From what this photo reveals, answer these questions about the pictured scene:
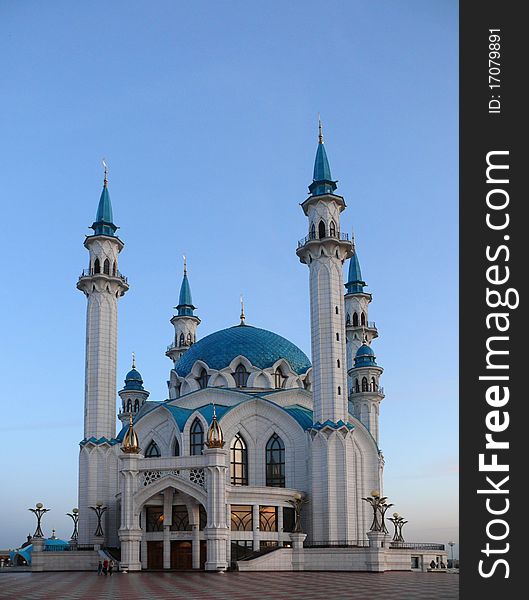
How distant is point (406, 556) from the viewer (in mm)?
44312

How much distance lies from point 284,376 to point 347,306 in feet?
32.5

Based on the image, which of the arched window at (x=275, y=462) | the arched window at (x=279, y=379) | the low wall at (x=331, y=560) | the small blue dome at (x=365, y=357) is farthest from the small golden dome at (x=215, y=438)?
the small blue dome at (x=365, y=357)

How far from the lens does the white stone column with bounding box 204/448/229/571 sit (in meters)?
42.3

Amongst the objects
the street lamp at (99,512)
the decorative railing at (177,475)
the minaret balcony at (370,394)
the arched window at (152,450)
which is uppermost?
the minaret balcony at (370,394)

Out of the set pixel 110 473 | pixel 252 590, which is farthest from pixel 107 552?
pixel 252 590

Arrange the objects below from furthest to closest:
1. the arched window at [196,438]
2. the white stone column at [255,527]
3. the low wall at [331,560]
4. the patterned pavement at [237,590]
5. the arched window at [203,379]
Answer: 1. the arched window at [203,379]
2. the arched window at [196,438]
3. the white stone column at [255,527]
4. the low wall at [331,560]
5. the patterned pavement at [237,590]

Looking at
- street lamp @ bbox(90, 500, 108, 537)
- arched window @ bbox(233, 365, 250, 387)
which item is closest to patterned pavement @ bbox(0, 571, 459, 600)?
street lamp @ bbox(90, 500, 108, 537)

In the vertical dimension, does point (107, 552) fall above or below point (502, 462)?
below

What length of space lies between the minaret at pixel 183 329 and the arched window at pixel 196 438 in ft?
59.5

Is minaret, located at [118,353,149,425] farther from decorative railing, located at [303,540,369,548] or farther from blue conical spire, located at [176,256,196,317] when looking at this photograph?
decorative railing, located at [303,540,369,548]

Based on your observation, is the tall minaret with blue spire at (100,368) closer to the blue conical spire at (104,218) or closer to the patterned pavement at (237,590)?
the blue conical spire at (104,218)

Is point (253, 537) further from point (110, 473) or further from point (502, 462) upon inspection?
point (502, 462)

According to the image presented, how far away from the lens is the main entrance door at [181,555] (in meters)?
45.0

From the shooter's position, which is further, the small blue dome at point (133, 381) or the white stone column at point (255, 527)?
the small blue dome at point (133, 381)
